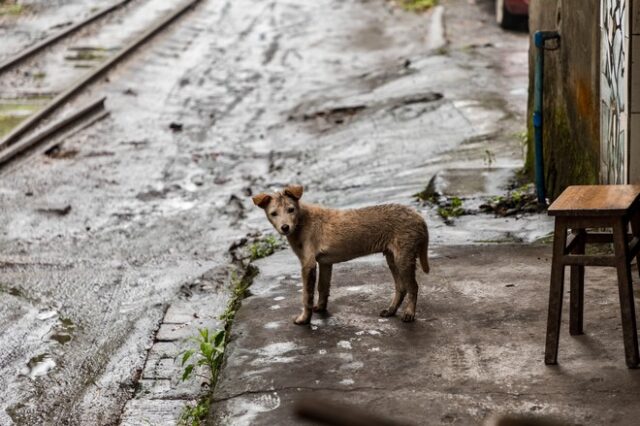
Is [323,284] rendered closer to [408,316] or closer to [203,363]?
[408,316]

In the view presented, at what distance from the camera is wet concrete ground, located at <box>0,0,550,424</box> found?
8.90 m

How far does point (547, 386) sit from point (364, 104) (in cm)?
1172

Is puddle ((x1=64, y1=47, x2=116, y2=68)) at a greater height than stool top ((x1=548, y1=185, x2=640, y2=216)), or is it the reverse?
stool top ((x1=548, y1=185, x2=640, y2=216))

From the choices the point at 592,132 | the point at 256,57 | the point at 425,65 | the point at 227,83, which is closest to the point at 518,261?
the point at 592,132

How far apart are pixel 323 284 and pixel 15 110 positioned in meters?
11.9

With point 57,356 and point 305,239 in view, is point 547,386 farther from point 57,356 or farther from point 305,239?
point 57,356

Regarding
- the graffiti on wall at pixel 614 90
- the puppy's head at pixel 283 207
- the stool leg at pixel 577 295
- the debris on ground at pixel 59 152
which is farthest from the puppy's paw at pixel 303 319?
the debris on ground at pixel 59 152

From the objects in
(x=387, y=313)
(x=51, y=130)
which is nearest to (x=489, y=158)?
(x=387, y=313)

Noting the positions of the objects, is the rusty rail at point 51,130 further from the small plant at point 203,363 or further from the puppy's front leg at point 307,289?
the puppy's front leg at point 307,289

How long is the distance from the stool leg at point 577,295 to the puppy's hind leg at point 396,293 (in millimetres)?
1144

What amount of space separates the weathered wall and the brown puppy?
2.60 m

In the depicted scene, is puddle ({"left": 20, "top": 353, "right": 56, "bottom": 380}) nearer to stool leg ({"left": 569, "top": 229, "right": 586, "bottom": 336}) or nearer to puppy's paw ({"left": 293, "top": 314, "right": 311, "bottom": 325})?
puppy's paw ({"left": 293, "top": 314, "right": 311, "bottom": 325})

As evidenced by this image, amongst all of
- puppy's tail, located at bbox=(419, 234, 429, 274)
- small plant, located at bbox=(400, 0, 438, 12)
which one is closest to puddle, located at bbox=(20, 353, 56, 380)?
puppy's tail, located at bbox=(419, 234, 429, 274)

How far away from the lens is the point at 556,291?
251 inches
